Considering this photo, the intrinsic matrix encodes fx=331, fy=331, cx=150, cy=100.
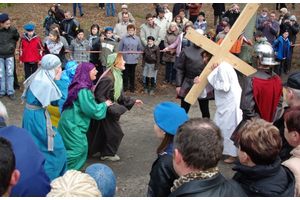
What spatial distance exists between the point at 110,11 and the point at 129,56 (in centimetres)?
858

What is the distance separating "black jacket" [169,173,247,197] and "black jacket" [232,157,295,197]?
20cm

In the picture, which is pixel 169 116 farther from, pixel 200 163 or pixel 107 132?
pixel 107 132

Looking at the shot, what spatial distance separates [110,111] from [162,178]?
2.65 metres

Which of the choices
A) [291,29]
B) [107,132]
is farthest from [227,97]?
[291,29]

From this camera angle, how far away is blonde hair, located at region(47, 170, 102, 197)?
6.28 feet

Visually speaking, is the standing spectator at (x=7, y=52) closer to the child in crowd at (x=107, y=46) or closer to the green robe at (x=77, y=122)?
the child in crowd at (x=107, y=46)

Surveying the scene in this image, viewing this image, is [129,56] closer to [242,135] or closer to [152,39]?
[152,39]

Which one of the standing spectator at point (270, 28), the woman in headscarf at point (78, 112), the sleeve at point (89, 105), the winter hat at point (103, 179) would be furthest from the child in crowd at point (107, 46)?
the winter hat at point (103, 179)

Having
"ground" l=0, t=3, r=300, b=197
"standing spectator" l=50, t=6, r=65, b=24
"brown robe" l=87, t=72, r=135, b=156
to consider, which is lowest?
"ground" l=0, t=3, r=300, b=197

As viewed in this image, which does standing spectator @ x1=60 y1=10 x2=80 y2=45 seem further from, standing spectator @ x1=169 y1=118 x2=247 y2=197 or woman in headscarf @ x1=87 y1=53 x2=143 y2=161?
standing spectator @ x1=169 y1=118 x2=247 y2=197

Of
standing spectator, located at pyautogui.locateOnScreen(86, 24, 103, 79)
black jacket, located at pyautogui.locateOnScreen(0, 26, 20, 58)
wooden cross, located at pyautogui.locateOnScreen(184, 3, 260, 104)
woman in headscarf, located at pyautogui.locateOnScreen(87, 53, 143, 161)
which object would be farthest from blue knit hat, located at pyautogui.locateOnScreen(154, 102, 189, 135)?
standing spectator, located at pyautogui.locateOnScreen(86, 24, 103, 79)

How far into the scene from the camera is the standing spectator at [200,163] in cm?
201

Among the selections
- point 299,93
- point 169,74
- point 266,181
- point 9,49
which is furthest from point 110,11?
A: point 266,181

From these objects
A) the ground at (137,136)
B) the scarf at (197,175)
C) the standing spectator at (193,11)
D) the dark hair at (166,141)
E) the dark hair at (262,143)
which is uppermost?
the standing spectator at (193,11)
